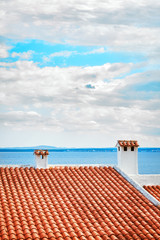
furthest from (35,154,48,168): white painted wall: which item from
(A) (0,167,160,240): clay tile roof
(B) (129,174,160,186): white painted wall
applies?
(B) (129,174,160,186): white painted wall

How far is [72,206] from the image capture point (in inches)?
675

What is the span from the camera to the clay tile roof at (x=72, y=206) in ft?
49.2

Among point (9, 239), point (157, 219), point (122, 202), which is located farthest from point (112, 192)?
point (9, 239)

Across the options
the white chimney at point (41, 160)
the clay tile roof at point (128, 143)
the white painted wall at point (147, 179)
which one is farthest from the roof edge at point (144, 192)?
the white chimney at point (41, 160)

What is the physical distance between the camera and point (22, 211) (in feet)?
52.6

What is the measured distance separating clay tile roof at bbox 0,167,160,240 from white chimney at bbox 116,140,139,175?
266 cm

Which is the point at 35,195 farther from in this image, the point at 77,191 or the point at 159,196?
the point at 159,196

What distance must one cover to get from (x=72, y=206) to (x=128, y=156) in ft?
26.5

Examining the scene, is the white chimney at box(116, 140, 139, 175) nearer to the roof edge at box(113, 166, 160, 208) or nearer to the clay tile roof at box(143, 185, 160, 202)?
the clay tile roof at box(143, 185, 160, 202)

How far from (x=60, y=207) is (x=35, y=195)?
1541 millimetres

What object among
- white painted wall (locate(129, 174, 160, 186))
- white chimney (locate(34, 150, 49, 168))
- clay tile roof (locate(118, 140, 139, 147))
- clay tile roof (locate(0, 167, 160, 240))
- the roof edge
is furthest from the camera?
clay tile roof (locate(118, 140, 139, 147))

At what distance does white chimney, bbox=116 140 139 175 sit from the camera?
2409cm

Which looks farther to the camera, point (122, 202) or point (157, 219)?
point (122, 202)

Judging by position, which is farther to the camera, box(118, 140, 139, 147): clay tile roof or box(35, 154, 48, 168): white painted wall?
box(118, 140, 139, 147): clay tile roof
